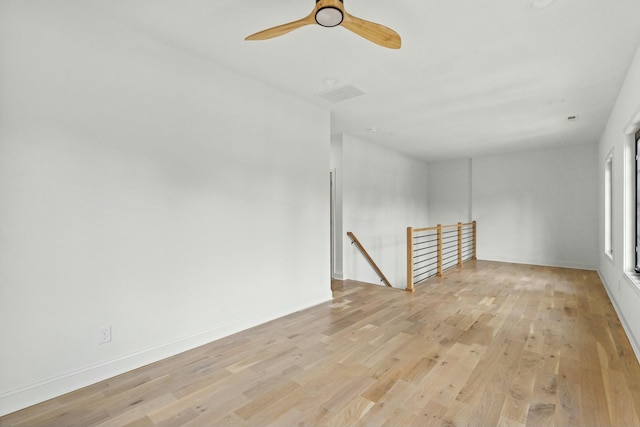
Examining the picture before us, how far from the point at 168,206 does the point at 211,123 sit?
2.90 feet

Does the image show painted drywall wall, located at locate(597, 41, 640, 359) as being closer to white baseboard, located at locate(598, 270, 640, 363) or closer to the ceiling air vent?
white baseboard, located at locate(598, 270, 640, 363)

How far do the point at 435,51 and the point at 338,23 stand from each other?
1303 millimetres

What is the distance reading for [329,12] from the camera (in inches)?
69.1

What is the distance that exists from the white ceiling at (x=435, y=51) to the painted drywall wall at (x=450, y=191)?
3529 mm

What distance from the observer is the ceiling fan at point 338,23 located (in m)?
1.73

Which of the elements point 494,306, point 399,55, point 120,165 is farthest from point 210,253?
point 494,306

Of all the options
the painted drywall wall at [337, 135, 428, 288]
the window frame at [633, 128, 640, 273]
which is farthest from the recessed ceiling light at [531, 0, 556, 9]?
the painted drywall wall at [337, 135, 428, 288]

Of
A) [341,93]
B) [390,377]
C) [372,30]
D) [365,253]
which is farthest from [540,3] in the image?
[365,253]

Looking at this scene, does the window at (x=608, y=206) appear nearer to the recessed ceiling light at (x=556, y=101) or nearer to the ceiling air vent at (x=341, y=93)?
the recessed ceiling light at (x=556, y=101)

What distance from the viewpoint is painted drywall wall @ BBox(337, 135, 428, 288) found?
5660 mm

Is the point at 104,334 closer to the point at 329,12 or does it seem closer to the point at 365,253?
the point at 329,12

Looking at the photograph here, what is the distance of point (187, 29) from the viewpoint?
2447 mm

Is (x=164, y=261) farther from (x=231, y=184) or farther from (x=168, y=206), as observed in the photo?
(x=231, y=184)

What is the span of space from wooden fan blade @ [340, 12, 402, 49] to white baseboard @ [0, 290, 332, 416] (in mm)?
2740
